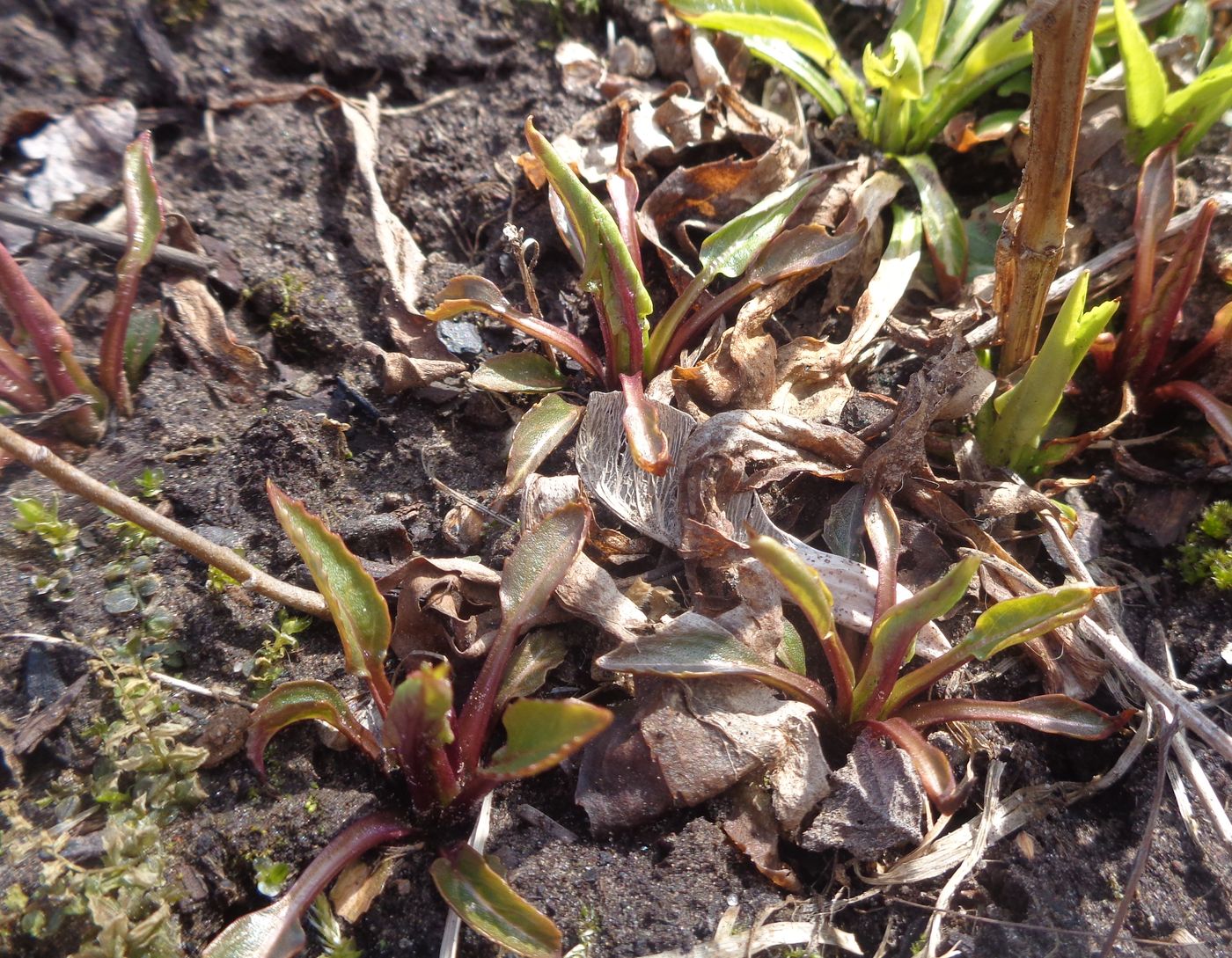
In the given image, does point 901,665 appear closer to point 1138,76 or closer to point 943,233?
point 943,233

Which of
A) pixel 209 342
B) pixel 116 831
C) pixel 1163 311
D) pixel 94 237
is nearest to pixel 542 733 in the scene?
pixel 116 831

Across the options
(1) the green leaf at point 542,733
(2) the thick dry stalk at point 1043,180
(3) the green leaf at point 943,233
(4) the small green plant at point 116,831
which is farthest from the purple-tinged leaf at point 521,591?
(3) the green leaf at point 943,233

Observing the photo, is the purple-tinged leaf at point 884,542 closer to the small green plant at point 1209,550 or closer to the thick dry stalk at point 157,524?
the small green plant at point 1209,550

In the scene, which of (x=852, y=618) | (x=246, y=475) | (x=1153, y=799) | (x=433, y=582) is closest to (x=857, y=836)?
(x=852, y=618)

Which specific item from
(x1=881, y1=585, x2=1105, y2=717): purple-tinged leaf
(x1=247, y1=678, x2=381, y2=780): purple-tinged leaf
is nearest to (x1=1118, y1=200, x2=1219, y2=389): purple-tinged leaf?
(x1=881, y1=585, x2=1105, y2=717): purple-tinged leaf

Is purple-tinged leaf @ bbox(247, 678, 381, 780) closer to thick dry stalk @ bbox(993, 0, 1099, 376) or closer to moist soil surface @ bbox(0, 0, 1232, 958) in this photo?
moist soil surface @ bbox(0, 0, 1232, 958)

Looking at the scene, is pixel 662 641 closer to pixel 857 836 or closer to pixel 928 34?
pixel 857 836
